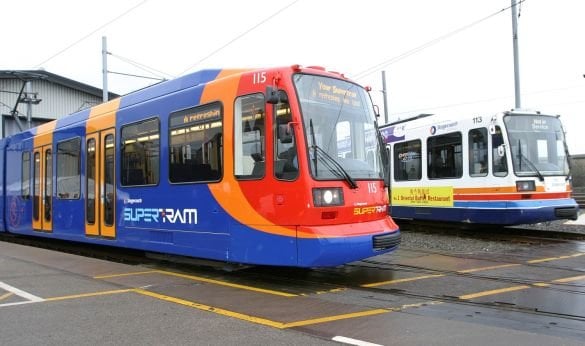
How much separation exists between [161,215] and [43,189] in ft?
19.6

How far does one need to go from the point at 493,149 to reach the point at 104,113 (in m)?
8.78

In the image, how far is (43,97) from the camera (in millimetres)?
36062

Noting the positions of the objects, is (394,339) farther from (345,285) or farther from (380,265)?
(380,265)

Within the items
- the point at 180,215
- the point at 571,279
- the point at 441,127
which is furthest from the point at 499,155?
the point at 180,215

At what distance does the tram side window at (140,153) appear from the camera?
9.54 meters

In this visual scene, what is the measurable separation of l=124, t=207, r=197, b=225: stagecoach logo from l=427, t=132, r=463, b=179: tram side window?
812 centimetres

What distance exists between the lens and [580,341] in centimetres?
502

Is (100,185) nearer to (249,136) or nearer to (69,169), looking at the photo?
(69,169)

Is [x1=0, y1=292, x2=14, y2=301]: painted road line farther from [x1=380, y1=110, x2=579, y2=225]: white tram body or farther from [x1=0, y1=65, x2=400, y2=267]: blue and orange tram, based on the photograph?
[x1=380, y1=110, x2=579, y2=225]: white tram body

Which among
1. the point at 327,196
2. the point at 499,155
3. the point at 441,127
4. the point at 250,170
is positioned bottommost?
the point at 327,196

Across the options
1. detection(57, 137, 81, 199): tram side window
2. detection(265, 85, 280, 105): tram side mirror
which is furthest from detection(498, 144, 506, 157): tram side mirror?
detection(57, 137, 81, 199): tram side window

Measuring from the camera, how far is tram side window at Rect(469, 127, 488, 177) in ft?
44.4

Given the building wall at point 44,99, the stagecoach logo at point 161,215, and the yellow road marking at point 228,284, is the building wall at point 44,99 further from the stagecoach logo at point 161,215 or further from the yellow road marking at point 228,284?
the yellow road marking at point 228,284

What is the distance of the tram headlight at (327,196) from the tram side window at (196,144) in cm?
164
